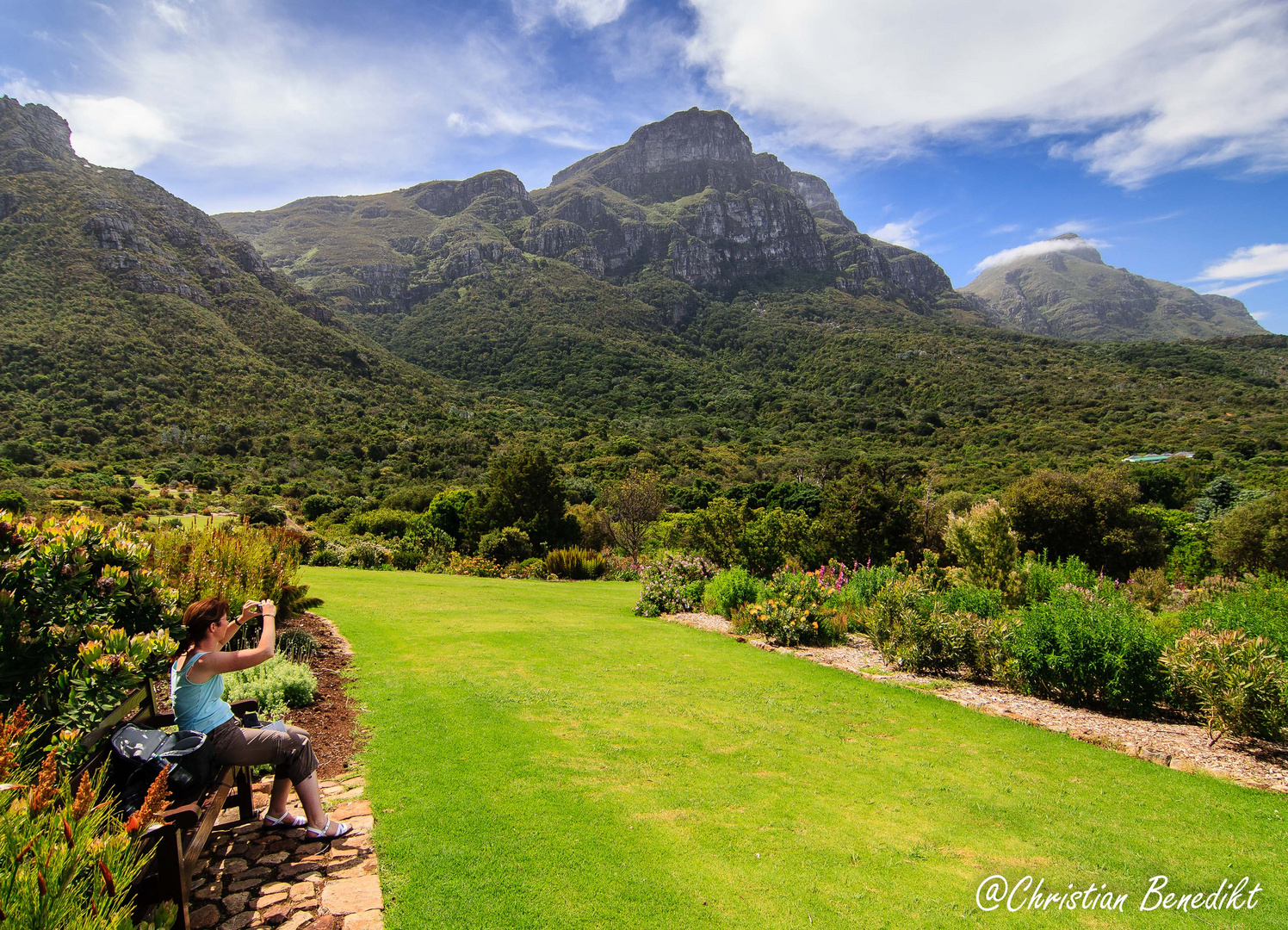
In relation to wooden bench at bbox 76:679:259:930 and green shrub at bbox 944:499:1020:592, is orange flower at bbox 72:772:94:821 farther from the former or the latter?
green shrub at bbox 944:499:1020:592

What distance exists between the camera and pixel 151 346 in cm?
5188

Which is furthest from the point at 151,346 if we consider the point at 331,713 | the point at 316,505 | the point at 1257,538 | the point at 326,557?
the point at 1257,538

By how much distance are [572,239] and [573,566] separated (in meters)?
135

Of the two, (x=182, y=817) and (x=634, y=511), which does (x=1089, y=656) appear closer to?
(x=182, y=817)

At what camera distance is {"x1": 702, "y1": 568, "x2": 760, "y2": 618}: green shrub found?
12477 millimetres

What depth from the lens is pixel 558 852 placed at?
137 inches

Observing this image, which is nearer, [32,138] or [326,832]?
[326,832]

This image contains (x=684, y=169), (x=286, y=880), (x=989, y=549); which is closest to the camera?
(x=286, y=880)

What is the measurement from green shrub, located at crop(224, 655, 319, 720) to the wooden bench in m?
1.26

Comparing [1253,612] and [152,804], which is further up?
[1253,612]

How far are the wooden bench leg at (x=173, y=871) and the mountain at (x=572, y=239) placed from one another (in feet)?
403

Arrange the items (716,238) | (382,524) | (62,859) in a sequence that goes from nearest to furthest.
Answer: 1. (62,859)
2. (382,524)
3. (716,238)

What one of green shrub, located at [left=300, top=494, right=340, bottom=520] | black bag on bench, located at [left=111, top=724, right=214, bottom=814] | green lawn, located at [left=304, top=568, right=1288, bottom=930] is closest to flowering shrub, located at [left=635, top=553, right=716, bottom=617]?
green lawn, located at [left=304, top=568, right=1288, bottom=930]

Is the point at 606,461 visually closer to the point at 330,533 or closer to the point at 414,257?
the point at 330,533
